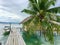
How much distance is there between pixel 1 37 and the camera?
55.6 ft

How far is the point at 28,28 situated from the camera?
37.8 ft

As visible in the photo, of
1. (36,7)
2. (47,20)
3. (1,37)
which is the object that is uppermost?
(36,7)

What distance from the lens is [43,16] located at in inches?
441

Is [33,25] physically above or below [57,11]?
below

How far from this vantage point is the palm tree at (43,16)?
423 inches

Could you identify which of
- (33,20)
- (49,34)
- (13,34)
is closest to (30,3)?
(33,20)

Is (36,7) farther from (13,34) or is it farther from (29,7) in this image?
(13,34)

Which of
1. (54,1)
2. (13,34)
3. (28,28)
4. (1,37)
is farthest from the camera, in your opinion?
(1,37)

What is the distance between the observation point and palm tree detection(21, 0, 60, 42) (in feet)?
35.3

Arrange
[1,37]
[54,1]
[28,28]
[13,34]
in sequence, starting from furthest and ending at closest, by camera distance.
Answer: [1,37] < [28,28] < [54,1] < [13,34]

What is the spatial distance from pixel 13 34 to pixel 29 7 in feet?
19.9

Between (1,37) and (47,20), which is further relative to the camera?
(1,37)

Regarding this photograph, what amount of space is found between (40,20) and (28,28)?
2.87 feet

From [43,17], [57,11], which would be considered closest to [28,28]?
[43,17]
